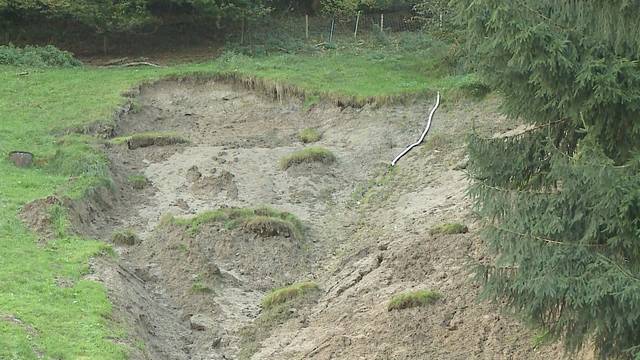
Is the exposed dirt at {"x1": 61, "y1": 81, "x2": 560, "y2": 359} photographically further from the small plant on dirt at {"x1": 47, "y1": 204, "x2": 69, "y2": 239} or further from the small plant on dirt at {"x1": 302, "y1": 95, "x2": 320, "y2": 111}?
the small plant on dirt at {"x1": 47, "y1": 204, "x2": 69, "y2": 239}

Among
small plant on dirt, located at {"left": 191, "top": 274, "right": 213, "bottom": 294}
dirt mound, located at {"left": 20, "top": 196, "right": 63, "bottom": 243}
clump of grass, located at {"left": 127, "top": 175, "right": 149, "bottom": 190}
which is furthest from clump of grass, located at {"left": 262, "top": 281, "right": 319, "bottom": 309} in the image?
clump of grass, located at {"left": 127, "top": 175, "right": 149, "bottom": 190}

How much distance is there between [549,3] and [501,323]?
5.19 m

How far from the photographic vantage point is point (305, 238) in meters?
21.6

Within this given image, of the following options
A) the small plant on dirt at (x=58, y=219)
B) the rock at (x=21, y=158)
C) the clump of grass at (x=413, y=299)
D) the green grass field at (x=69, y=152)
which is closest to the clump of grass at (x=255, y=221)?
the small plant on dirt at (x=58, y=219)

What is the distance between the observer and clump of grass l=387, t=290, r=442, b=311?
15.2 meters

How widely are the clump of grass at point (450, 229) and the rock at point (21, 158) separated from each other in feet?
41.2

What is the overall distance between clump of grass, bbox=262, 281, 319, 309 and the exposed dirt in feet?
0.88

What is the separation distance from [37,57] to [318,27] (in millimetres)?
14086

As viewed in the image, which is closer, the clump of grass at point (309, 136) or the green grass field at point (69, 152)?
the green grass field at point (69, 152)

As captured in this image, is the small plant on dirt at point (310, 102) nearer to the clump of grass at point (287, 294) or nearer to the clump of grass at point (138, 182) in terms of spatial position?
the clump of grass at point (138, 182)

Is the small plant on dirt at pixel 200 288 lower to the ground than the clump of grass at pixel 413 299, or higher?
lower

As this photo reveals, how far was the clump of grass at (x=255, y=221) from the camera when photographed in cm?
2138

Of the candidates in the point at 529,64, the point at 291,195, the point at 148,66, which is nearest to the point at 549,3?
the point at 529,64

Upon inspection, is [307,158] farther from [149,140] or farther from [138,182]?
[149,140]
